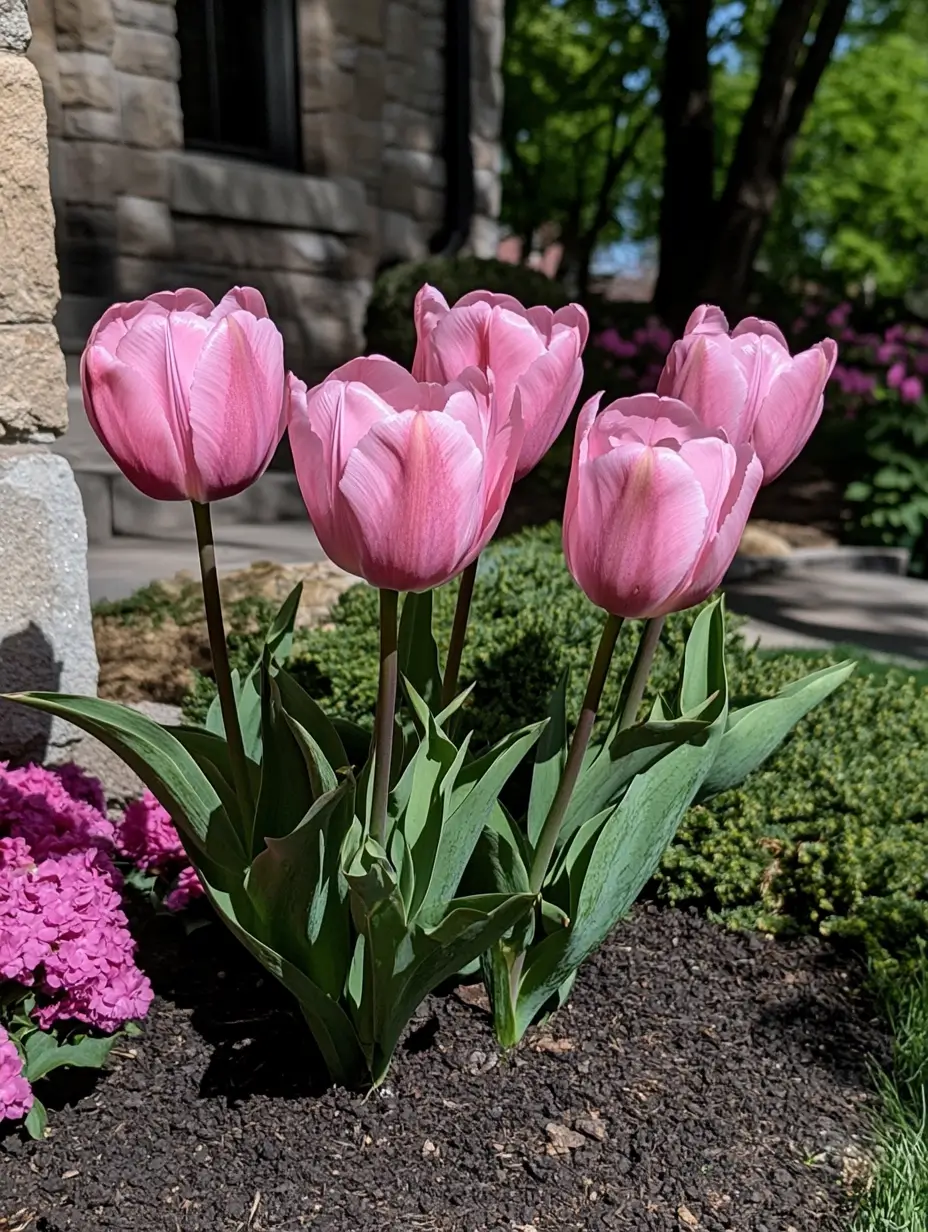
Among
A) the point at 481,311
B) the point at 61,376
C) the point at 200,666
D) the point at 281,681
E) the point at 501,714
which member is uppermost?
the point at 481,311

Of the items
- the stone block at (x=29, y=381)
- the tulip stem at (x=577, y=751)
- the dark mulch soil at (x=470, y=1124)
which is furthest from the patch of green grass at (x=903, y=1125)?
the stone block at (x=29, y=381)

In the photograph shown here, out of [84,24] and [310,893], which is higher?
[84,24]

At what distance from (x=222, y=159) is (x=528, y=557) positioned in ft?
16.3

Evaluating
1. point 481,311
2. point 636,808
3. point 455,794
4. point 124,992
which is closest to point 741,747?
point 636,808

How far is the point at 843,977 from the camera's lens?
227cm

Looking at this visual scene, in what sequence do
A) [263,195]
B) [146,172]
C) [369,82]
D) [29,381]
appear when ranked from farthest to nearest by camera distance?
[369,82] < [263,195] < [146,172] < [29,381]

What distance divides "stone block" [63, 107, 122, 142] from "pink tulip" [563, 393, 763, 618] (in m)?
6.22

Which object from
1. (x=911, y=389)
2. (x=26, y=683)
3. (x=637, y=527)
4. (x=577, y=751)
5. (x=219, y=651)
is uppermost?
(x=637, y=527)

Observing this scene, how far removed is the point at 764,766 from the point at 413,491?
6.10 ft

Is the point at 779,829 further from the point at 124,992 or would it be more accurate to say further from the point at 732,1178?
the point at 124,992

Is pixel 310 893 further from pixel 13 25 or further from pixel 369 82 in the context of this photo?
pixel 369 82

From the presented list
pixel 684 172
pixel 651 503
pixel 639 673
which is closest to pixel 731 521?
pixel 651 503

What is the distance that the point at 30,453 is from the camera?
2162mm

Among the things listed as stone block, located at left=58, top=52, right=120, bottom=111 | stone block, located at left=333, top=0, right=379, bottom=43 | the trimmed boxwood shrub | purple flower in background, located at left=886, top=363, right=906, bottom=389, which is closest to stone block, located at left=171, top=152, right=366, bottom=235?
stone block, located at left=58, top=52, right=120, bottom=111
